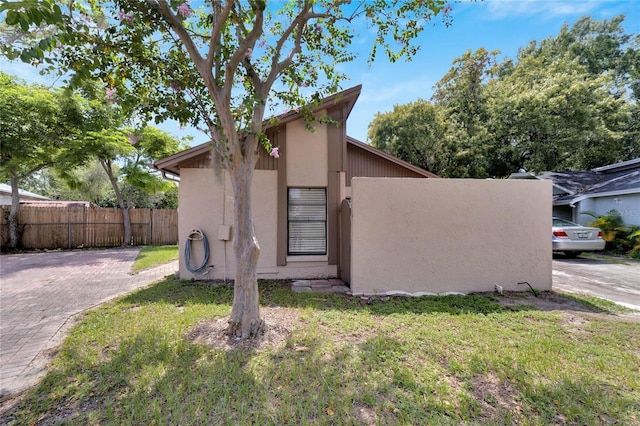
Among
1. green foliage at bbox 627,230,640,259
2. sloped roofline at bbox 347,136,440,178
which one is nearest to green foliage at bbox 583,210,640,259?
green foliage at bbox 627,230,640,259

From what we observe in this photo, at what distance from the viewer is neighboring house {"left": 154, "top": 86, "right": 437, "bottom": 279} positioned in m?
6.69

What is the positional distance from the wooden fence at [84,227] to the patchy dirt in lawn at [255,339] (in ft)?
42.9

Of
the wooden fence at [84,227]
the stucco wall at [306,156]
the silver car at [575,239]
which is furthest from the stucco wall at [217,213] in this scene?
the wooden fence at [84,227]

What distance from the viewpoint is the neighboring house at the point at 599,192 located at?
11.9 meters

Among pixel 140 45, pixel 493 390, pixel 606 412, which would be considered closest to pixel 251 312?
pixel 493 390

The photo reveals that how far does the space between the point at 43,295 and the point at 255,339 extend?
208 inches

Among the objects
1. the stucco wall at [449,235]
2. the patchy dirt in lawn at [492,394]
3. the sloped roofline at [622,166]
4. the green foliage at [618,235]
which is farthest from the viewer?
the sloped roofline at [622,166]

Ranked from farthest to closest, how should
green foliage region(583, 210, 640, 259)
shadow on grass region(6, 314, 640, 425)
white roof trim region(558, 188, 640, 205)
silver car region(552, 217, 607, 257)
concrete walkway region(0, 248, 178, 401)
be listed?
white roof trim region(558, 188, 640, 205) → green foliage region(583, 210, 640, 259) → silver car region(552, 217, 607, 257) → concrete walkway region(0, 248, 178, 401) → shadow on grass region(6, 314, 640, 425)

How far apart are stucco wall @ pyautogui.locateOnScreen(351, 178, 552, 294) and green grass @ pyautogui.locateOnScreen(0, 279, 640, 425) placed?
46.9 inches

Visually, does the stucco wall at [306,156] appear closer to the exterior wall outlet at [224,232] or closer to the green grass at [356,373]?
the exterior wall outlet at [224,232]

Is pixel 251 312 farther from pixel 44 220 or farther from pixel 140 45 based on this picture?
pixel 44 220

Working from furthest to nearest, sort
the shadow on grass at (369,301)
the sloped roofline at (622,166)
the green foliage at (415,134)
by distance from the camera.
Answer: the green foliage at (415,134), the sloped roofline at (622,166), the shadow on grass at (369,301)

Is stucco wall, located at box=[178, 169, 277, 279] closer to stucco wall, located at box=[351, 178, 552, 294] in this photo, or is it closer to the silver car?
stucco wall, located at box=[351, 178, 552, 294]

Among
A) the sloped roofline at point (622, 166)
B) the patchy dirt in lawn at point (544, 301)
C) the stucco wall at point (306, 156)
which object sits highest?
the sloped roofline at point (622, 166)
